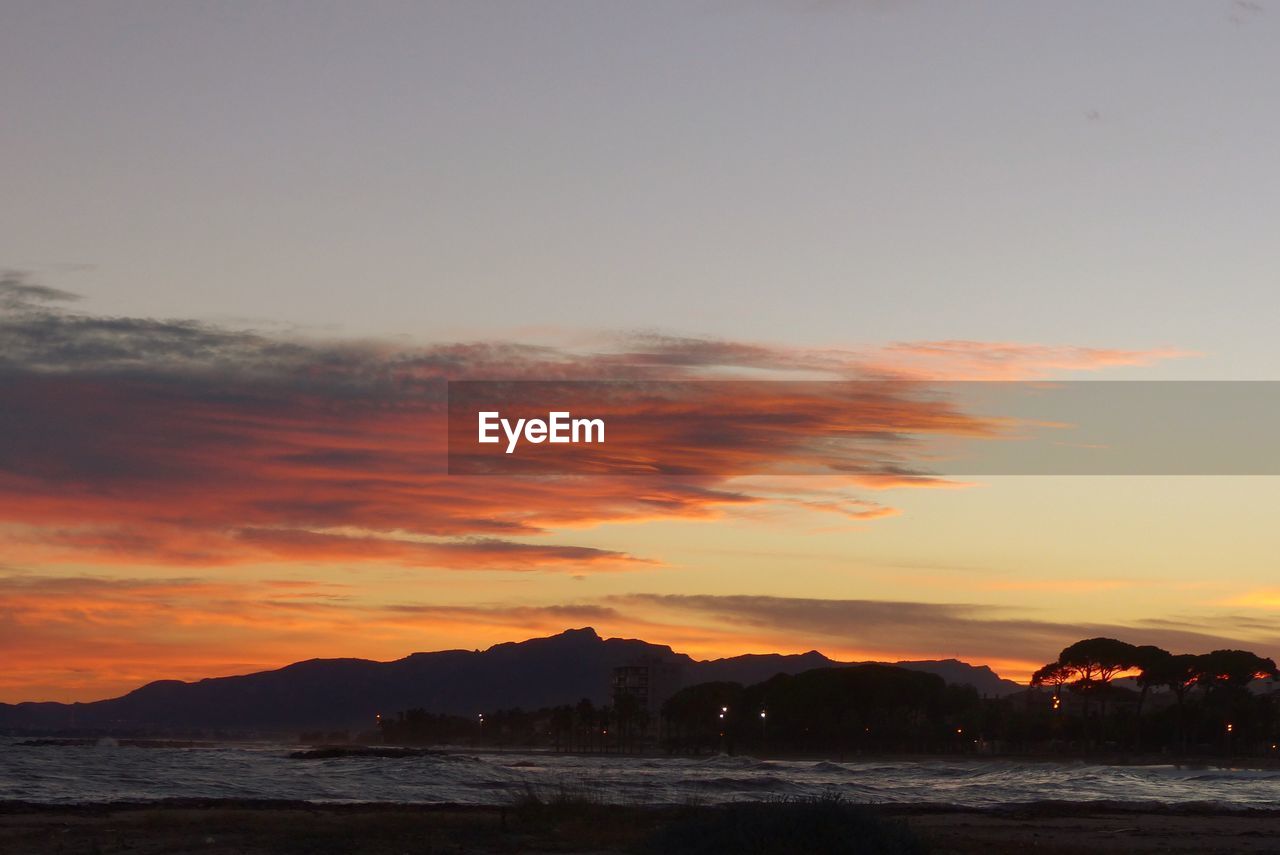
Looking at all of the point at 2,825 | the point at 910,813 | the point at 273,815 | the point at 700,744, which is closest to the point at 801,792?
the point at 910,813

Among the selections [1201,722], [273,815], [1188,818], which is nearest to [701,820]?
[273,815]

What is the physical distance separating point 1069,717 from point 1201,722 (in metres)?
21.1

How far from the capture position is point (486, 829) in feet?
84.4

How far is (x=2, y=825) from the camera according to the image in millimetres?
27891

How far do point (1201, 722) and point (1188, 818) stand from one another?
339 feet

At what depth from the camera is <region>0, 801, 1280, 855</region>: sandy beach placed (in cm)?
2283

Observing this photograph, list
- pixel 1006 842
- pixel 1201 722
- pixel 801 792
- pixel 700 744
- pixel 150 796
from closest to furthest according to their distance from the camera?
pixel 1006 842 < pixel 150 796 < pixel 801 792 < pixel 1201 722 < pixel 700 744

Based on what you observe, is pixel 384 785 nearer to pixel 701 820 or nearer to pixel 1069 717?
pixel 701 820

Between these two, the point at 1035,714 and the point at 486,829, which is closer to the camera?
the point at 486,829

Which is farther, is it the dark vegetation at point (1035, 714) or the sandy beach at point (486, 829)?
the dark vegetation at point (1035, 714)

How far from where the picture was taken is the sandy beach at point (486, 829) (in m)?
22.8

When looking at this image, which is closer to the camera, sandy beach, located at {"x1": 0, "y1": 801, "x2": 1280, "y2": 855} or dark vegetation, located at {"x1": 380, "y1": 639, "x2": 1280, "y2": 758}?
sandy beach, located at {"x1": 0, "y1": 801, "x2": 1280, "y2": 855}

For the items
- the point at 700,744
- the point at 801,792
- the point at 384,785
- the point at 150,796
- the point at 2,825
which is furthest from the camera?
the point at 700,744

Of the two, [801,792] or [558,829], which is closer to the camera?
[558,829]
